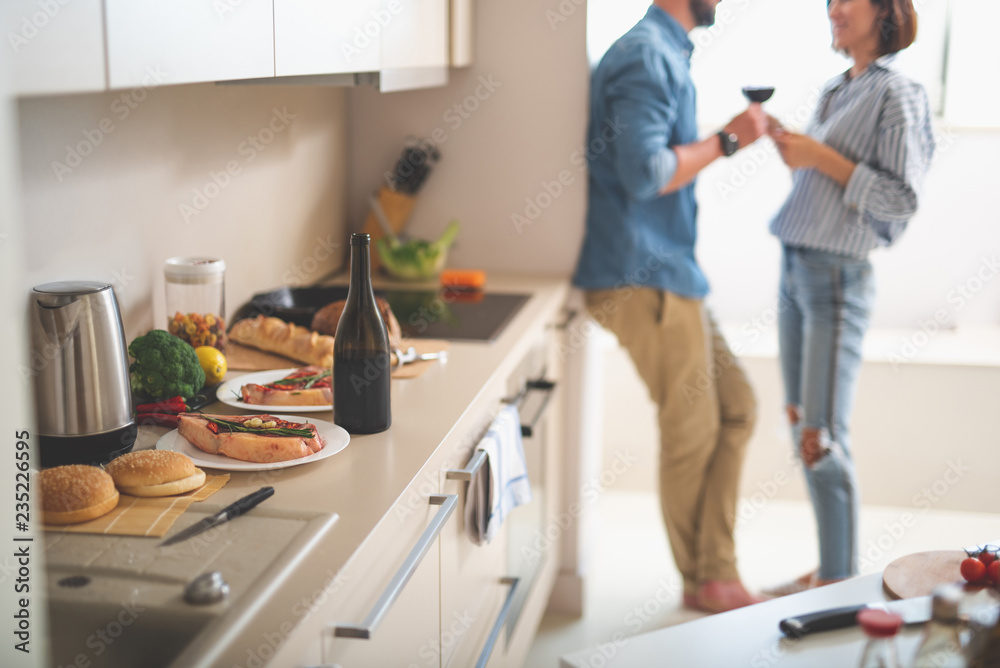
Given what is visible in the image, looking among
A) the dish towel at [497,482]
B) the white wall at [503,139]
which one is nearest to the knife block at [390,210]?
the white wall at [503,139]

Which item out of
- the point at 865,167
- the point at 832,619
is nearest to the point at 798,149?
the point at 865,167

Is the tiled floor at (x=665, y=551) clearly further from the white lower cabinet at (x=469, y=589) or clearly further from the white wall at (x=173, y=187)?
the white wall at (x=173, y=187)

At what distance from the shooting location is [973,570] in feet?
3.32

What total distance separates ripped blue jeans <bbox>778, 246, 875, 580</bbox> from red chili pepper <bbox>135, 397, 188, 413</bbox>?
5.22 feet

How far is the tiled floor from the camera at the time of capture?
2.56 meters

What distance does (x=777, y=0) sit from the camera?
11.0 ft

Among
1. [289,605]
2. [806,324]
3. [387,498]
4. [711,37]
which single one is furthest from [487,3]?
[289,605]

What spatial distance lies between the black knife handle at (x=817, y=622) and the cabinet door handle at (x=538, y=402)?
3.15 ft

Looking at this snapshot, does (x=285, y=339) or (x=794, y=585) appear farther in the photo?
(x=794, y=585)

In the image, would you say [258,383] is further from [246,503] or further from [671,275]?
[671,275]

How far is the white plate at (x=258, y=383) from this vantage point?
1368 mm

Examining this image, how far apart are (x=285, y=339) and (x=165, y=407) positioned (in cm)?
35

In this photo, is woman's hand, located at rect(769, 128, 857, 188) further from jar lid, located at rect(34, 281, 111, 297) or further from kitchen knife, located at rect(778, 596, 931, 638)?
jar lid, located at rect(34, 281, 111, 297)

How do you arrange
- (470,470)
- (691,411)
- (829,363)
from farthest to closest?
(691,411) < (829,363) < (470,470)
